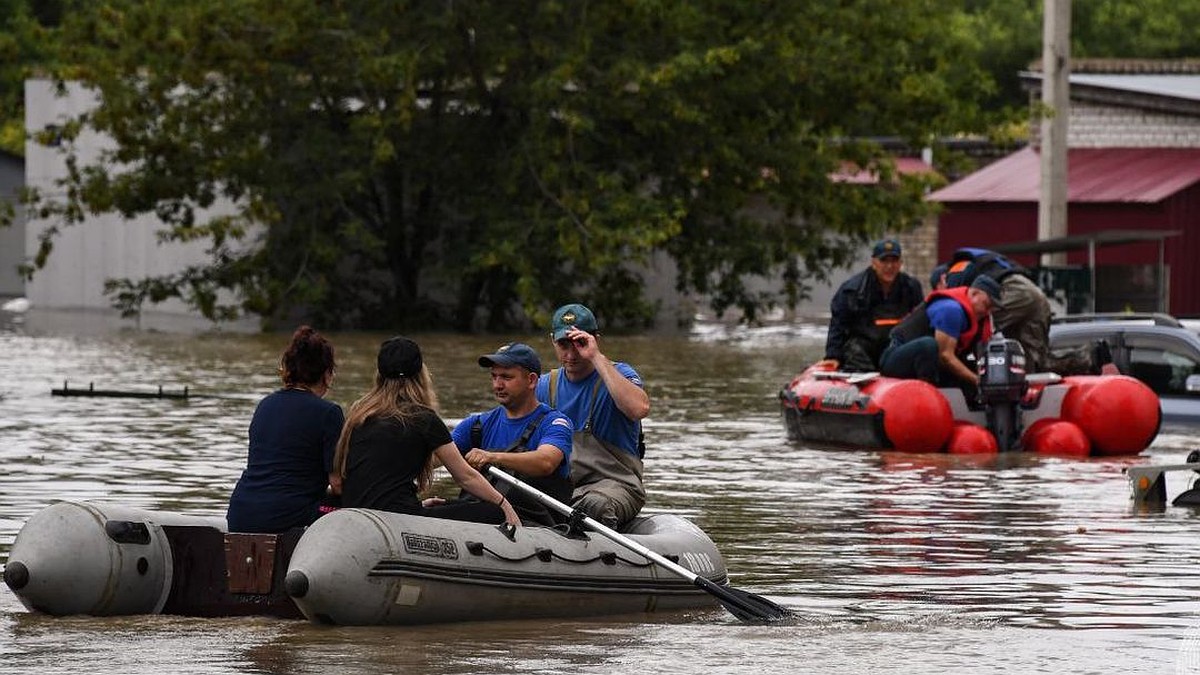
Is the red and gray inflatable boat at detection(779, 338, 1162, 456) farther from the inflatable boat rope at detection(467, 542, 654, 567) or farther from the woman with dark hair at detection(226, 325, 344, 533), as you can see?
the woman with dark hair at detection(226, 325, 344, 533)

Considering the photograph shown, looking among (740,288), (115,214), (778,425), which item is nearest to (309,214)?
(740,288)

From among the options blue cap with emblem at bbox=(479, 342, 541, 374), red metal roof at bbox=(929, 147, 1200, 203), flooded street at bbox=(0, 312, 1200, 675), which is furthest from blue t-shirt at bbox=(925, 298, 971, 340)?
red metal roof at bbox=(929, 147, 1200, 203)

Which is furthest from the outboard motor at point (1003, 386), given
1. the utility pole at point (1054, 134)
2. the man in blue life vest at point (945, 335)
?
the utility pole at point (1054, 134)

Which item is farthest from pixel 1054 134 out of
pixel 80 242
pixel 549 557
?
pixel 80 242

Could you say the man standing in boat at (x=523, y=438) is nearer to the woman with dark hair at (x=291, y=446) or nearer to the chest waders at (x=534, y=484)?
the chest waders at (x=534, y=484)

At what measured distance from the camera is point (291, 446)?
37.9ft

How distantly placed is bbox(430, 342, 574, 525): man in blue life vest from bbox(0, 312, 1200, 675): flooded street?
0.75 m

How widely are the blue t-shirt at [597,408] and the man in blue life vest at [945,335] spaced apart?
27.6 feet

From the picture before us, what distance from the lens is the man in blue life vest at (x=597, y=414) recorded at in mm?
12719

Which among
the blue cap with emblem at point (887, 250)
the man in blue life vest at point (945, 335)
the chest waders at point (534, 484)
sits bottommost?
the chest waders at point (534, 484)

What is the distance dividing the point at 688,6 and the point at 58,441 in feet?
76.0

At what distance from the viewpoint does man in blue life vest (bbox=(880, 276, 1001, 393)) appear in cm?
2103

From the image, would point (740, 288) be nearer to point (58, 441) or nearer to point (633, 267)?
Result: point (633, 267)

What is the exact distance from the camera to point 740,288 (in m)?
45.6
